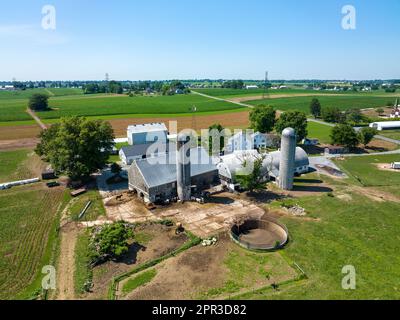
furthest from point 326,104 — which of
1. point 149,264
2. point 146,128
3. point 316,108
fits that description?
point 149,264

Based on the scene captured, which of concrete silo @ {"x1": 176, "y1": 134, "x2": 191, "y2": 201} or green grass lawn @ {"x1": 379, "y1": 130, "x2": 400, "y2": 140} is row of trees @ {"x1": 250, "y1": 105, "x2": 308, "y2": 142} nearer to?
green grass lawn @ {"x1": 379, "y1": 130, "x2": 400, "y2": 140}

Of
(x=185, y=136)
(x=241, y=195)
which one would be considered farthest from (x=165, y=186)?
(x=241, y=195)

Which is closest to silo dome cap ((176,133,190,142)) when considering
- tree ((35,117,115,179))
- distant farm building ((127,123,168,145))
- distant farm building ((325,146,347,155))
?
tree ((35,117,115,179))

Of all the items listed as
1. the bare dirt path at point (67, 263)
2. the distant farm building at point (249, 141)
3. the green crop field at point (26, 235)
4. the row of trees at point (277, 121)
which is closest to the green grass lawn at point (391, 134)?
the row of trees at point (277, 121)

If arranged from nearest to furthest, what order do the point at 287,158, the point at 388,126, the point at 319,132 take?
the point at 287,158
the point at 319,132
the point at 388,126

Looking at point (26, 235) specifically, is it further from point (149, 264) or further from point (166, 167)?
point (166, 167)
